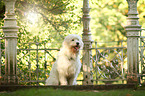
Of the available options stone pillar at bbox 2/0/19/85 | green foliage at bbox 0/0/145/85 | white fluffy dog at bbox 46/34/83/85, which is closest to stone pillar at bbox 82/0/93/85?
white fluffy dog at bbox 46/34/83/85

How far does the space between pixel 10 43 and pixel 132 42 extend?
2.91m

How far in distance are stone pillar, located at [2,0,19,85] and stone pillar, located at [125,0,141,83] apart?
8.93 feet

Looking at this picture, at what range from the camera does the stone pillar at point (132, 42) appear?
25.0 ft

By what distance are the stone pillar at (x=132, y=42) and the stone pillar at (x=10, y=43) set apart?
8.93 feet

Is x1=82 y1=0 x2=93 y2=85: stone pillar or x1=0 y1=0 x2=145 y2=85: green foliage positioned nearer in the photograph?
x1=82 y1=0 x2=93 y2=85: stone pillar

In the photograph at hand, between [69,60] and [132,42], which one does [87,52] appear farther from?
[132,42]

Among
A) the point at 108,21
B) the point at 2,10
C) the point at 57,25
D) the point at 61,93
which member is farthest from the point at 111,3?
the point at 61,93

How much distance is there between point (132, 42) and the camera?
7633 millimetres

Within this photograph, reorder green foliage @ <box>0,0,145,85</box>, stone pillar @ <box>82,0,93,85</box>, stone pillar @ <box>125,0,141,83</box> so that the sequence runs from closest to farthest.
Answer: stone pillar @ <box>125,0,141,83</box> → stone pillar @ <box>82,0,93,85</box> → green foliage @ <box>0,0,145,85</box>

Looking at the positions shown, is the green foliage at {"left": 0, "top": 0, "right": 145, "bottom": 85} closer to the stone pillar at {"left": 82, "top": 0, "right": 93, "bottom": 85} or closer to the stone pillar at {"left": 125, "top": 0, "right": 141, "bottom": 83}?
the stone pillar at {"left": 82, "top": 0, "right": 93, "bottom": 85}

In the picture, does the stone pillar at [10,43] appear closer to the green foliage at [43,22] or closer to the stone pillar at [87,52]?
the stone pillar at [87,52]

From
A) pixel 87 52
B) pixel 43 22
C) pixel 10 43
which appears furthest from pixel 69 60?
pixel 43 22

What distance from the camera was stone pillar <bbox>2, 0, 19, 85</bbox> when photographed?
771cm

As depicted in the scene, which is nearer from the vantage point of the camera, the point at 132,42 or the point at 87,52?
the point at 132,42
